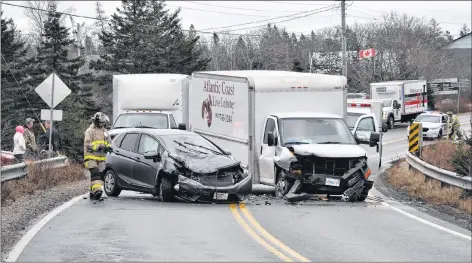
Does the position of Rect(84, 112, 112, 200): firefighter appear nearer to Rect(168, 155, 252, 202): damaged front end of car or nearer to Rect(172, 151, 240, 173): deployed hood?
Rect(172, 151, 240, 173): deployed hood

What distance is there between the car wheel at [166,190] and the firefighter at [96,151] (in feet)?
4.08

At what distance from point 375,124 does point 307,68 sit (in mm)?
47329

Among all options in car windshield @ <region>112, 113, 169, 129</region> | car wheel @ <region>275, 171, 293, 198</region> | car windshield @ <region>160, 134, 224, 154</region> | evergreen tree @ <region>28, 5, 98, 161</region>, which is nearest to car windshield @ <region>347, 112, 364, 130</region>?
car windshield @ <region>112, 113, 169, 129</region>

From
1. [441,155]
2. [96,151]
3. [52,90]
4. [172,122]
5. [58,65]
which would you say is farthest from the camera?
[58,65]

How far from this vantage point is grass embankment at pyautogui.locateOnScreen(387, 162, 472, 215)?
15.6 metres

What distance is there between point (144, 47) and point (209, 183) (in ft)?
184

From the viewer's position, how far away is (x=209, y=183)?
15.6 metres

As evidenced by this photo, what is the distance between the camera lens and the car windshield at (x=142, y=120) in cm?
2538

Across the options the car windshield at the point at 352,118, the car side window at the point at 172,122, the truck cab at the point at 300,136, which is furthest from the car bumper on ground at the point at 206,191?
the car windshield at the point at 352,118

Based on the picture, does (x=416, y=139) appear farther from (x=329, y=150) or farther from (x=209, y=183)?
(x=209, y=183)

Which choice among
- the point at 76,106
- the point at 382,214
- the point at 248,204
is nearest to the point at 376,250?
the point at 382,214

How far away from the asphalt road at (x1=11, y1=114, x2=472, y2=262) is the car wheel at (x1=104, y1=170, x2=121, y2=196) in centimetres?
97

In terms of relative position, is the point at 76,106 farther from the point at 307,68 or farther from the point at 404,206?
the point at 404,206

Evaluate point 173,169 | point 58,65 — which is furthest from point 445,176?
point 58,65
